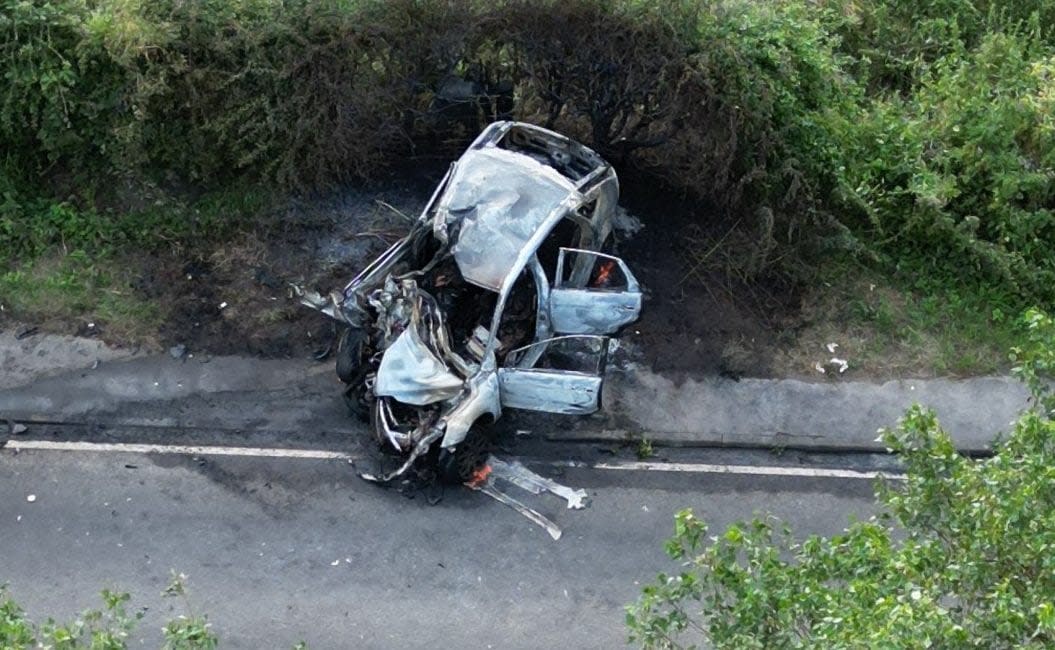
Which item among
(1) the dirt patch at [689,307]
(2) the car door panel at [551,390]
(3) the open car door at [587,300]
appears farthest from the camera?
(1) the dirt patch at [689,307]

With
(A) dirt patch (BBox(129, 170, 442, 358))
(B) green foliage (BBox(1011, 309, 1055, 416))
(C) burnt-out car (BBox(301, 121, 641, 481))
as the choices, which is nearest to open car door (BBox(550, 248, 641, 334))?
(C) burnt-out car (BBox(301, 121, 641, 481))

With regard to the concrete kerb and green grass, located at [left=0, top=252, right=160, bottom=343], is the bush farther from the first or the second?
green grass, located at [left=0, top=252, right=160, bottom=343]

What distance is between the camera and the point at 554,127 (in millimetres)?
13031

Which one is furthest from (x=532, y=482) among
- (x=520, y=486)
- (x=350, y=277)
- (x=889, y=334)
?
(x=889, y=334)

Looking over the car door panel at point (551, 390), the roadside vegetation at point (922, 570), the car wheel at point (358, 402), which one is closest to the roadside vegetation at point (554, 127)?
the car wheel at point (358, 402)

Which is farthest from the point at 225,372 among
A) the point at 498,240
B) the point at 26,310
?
the point at 498,240

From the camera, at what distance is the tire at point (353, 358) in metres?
11.0

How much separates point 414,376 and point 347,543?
5.08 ft

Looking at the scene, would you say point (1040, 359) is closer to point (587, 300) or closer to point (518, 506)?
point (587, 300)

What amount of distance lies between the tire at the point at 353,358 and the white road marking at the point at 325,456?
2.38 feet

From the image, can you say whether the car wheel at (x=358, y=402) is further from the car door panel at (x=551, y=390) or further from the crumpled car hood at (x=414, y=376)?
the car door panel at (x=551, y=390)

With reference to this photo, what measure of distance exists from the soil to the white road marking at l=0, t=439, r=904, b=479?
3.59ft

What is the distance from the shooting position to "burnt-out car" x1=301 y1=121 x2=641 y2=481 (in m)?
10.4

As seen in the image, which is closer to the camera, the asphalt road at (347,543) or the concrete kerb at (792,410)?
the asphalt road at (347,543)
